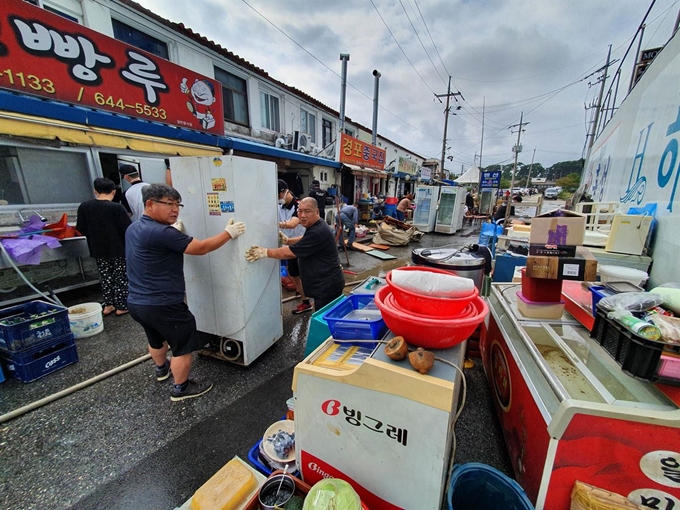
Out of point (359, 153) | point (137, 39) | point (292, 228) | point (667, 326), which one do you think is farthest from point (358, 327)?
point (359, 153)

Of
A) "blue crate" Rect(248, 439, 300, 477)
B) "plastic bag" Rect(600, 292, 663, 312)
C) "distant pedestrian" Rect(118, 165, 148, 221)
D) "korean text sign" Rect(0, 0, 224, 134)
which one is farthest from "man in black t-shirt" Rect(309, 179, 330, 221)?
"plastic bag" Rect(600, 292, 663, 312)

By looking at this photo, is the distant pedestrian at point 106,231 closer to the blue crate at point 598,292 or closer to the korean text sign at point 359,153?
the blue crate at point 598,292

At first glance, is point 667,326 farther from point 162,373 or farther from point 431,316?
point 162,373

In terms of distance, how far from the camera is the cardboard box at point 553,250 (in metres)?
1.92

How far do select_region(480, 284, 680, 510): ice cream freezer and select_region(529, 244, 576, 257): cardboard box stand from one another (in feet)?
2.11

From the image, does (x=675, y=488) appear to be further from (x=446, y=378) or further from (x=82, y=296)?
(x=82, y=296)

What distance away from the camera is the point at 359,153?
12359 millimetres

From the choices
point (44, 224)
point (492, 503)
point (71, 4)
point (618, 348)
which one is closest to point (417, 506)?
point (492, 503)

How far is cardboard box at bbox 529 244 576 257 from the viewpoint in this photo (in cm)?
192

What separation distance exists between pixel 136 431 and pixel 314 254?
2.21 m

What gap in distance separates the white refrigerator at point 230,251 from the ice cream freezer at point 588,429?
249 centimetres

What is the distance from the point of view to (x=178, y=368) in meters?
2.47

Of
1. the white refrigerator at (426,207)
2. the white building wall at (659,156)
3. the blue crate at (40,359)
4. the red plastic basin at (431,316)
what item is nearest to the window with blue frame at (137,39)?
the blue crate at (40,359)

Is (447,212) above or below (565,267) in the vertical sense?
below
